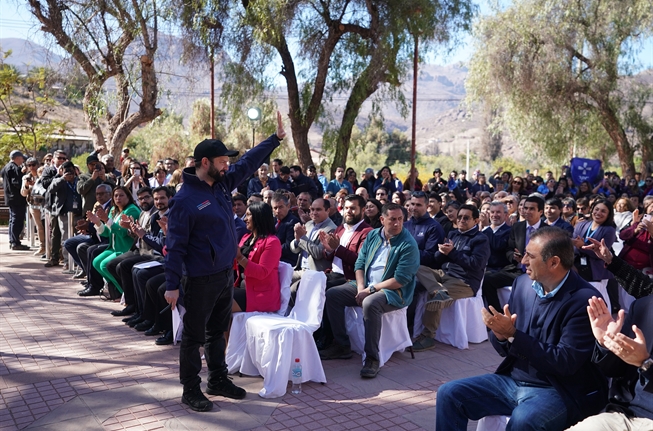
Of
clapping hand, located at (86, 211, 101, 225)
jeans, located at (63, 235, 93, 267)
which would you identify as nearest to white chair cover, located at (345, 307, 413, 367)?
clapping hand, located at (86, 211, 101, 225)

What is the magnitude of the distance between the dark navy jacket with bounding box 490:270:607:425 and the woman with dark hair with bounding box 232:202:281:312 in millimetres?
2534

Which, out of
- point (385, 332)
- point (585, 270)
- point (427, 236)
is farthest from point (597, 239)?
point (385, 332)

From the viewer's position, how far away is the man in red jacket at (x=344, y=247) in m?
6.46

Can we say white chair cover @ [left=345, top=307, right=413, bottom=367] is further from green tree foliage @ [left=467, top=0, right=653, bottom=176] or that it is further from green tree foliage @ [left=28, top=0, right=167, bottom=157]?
green tree foliage @ [left=467, top=0, right=653, bottom=176]

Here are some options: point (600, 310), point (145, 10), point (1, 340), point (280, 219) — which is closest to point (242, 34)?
point (145, 10)

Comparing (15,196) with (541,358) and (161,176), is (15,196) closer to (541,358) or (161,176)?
(161,176)

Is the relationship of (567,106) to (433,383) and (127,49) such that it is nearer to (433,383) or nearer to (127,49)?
(127,49)

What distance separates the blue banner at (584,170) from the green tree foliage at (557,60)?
2.50 meters

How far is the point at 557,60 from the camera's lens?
22844 millimetres

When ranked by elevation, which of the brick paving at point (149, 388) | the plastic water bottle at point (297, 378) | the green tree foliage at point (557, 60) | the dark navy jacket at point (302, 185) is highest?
the green tree foliage at point (557, 60)

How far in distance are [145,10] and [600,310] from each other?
13.2 meters

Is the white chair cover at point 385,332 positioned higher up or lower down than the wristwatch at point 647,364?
lower down

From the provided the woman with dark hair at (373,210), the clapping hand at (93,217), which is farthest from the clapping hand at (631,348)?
the clapping hand at (93,217)

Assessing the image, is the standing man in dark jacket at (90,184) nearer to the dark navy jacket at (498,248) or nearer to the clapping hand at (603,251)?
the dark navy jacket at (498,248)
